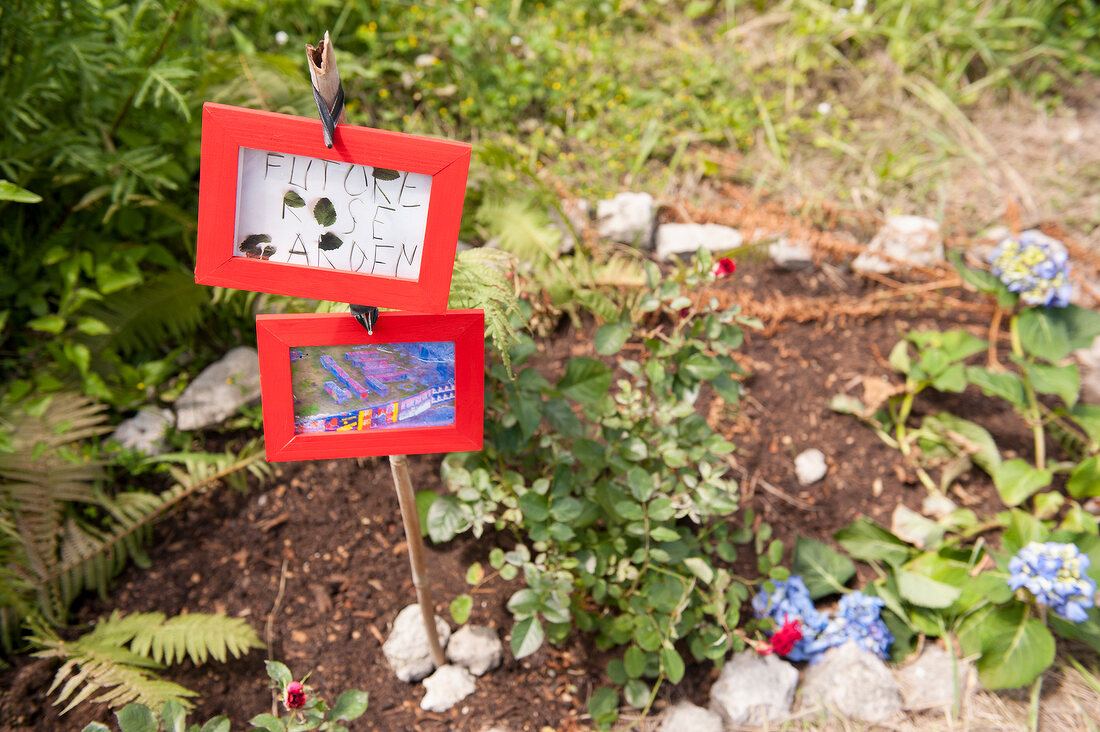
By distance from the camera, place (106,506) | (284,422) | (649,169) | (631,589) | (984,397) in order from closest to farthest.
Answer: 1. (284,422)
2. (631,589)
3. (106,506)
4. (984,397)
5. (649,169)

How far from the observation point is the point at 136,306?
85.4 inches

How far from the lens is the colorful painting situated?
3.82ft

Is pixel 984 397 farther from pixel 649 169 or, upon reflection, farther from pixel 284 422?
pixel 284 422

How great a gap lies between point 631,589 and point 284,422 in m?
1.08

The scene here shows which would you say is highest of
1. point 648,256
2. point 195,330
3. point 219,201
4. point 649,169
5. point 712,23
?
point 712,23

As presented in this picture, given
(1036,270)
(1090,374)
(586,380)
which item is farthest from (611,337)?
(1090,374)

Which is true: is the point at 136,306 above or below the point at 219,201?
below

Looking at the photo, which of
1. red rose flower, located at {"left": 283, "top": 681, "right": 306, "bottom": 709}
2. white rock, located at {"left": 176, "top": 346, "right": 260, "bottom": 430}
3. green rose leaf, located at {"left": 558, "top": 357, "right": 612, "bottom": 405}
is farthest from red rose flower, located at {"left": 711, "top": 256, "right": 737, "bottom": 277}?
white rock, located at {"left": 176, "top": 346, "right": 260, "bottom": 430}

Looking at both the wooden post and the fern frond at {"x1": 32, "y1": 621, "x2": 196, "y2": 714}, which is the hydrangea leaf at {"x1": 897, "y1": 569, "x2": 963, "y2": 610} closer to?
the wooden post

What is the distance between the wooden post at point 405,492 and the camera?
37.1 inches

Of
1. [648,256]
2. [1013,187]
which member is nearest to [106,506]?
[648,256]

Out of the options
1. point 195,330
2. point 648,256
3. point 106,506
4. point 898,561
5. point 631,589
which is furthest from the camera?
point 648,256

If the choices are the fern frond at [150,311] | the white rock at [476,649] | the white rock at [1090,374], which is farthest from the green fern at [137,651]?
the white rock at [1090,374]

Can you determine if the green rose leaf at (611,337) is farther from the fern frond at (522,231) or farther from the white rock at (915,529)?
the white rock at (915,529)
